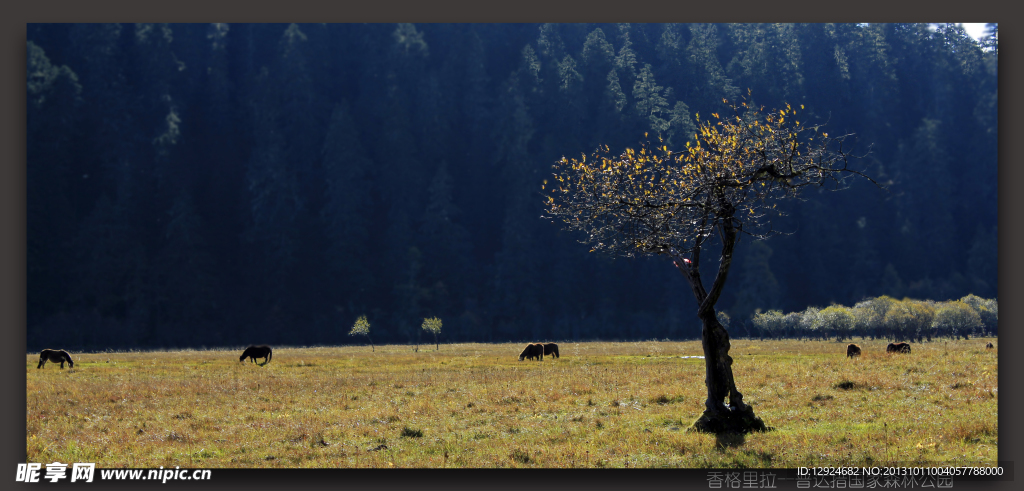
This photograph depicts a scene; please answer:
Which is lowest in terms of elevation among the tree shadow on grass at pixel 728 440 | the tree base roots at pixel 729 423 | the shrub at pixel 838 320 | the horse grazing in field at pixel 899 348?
the shrub at pixel 838 320

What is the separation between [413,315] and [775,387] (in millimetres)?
116537

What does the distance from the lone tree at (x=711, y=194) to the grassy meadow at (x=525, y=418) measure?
2.69m

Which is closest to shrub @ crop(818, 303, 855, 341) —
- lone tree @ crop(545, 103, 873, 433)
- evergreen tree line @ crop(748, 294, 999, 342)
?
evergreen tree line @ crop(748, 294, 999, 342)

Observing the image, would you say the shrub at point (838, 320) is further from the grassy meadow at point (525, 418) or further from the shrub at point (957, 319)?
the grassy meadow at point (525, 418)

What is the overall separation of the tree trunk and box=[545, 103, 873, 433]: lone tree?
26 millimetres

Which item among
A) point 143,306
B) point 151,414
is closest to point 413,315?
point 143,306

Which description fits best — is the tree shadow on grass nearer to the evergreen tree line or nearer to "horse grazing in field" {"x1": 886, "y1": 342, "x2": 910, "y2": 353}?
"horse grazing in field" {"x1": 886, "y1": 342, "x2": 910, "y2": 353}

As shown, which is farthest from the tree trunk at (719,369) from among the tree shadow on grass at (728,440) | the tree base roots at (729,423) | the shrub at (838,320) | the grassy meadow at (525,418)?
the shrub at (838,320)

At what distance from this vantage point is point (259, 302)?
14075 cm

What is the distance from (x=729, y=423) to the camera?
1825cm

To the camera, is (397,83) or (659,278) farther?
(397,83)

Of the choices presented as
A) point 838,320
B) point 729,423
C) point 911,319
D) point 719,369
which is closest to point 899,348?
point 719,369

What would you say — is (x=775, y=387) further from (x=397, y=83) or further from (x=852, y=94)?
(x=397, y=83)

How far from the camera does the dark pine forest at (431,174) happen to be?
127312 mm
